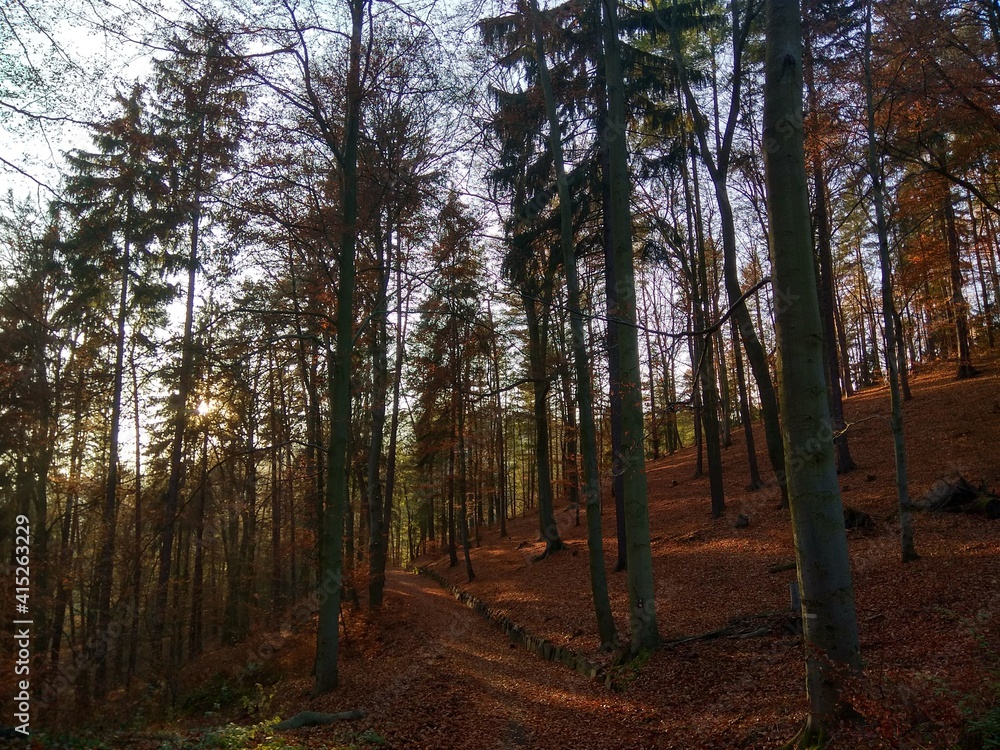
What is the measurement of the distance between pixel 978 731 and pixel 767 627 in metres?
4.69

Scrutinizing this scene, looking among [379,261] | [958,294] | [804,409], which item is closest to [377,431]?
[379,261]

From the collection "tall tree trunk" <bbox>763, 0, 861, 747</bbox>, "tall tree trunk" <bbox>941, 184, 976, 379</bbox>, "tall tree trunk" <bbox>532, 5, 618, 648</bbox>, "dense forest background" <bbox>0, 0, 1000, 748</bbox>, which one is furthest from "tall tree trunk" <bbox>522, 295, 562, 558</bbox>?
"tall tree trunk" <bbox>941, 184, 976, 379</bbox>

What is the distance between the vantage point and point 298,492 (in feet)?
54.0

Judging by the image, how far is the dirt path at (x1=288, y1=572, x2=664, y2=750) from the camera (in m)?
6.35

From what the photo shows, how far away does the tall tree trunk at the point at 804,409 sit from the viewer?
3430 mm

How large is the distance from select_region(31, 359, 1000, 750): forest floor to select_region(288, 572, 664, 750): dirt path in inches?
1.5

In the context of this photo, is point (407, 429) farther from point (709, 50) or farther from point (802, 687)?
point (802, 687)

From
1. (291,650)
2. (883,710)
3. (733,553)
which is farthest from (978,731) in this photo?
(291,650)

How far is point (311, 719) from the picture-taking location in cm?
701

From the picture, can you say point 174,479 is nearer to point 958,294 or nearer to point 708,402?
point 708,402

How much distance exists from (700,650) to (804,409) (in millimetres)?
5284

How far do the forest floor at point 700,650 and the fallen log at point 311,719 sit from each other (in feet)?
0.71

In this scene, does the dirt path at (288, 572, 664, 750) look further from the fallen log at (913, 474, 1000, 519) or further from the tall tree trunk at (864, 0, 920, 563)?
the fallen log at (913, 474, 1000, 519)

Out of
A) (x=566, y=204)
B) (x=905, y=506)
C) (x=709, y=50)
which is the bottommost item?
(x=905, y=506)
